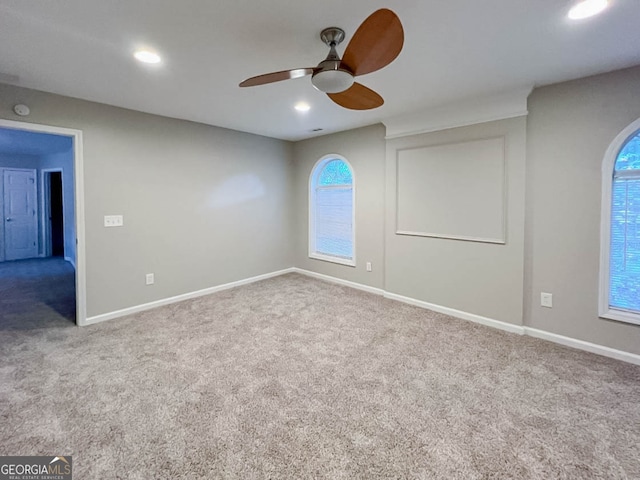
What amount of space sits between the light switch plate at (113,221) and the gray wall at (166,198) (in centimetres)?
5

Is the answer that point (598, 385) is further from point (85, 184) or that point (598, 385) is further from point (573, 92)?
point (85, 184)

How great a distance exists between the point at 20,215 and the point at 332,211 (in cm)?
723

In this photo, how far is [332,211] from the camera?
5.17m

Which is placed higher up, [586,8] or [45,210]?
[586,8]

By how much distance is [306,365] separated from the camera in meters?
2.53

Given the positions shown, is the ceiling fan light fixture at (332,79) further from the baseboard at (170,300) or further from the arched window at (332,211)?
the baseboard at (170,300)

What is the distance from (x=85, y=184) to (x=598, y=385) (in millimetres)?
4928

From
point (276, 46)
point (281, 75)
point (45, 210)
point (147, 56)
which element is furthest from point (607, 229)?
point (45, 210)

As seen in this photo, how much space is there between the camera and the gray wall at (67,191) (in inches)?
243

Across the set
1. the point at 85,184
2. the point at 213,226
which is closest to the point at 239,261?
the point at 213,226

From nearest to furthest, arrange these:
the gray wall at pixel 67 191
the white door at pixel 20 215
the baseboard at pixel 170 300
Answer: the baseboard at pixel 170 300 → the gray wall at pixel 67 191 → the white door at pixel 20 215

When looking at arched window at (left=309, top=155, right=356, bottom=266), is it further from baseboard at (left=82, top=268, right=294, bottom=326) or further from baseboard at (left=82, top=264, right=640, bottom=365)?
baseboard at (left=82, top=268, right=294, bottom=326)

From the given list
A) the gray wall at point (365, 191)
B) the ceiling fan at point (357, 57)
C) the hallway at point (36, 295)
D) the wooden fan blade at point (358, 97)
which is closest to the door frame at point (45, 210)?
the hallway at point (36, 295)

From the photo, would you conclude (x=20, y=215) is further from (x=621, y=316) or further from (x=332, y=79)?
(x=621, y=316)
